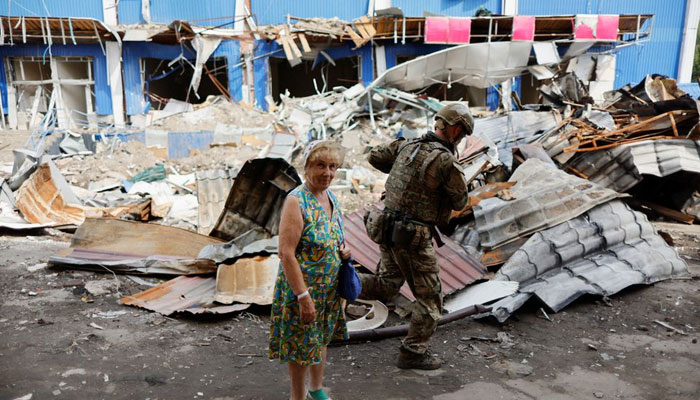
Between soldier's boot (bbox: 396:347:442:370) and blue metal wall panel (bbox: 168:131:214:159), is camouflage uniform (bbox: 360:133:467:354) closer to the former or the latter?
soldier's boot (bbox: 396:347:442:370)

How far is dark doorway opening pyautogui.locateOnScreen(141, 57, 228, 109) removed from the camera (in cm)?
1820

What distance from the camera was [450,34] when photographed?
651 inches

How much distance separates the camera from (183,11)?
713 inches

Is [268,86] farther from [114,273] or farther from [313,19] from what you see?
[114,273]

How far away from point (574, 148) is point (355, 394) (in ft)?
20.3

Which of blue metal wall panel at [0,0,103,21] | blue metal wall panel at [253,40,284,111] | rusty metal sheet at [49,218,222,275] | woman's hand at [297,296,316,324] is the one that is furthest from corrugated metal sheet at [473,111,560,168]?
blue metal wall panel at [0,0,103,21]

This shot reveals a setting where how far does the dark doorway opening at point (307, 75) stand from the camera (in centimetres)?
2059

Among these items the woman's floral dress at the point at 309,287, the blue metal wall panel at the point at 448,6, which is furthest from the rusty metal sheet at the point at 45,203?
the blue metal wall panel at the point at 448,6

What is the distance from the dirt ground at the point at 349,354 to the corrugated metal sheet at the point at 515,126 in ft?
15.5

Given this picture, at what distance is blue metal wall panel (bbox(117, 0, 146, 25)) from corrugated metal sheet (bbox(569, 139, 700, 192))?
53.4ft

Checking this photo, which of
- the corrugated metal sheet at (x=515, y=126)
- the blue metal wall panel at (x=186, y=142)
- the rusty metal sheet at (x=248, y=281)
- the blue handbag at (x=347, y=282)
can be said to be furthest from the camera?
the blue metal wall panel at (x=186, y=142)

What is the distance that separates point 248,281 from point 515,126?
6849mm

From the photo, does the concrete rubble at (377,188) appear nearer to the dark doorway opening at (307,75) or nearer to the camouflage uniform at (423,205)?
the camouflage uniform at (423,205)

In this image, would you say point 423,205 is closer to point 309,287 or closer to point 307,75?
point 309,287
